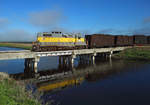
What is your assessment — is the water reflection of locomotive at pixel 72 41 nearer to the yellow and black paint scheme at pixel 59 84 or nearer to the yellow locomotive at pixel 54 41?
the yellow locomotive at pixel 54 41

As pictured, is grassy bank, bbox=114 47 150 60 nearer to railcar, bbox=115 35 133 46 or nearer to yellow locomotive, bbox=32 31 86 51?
railcar, bbox=115 35 133 46

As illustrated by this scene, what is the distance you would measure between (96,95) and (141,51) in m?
38.8

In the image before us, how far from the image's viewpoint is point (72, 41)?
34.5 m

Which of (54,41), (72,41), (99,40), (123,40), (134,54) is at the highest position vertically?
(123,40)

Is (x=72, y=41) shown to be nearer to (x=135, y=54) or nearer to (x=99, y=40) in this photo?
(x=99, y=40)

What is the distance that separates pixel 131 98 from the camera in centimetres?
1416

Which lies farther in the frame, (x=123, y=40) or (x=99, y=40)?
(x=123, y=40)

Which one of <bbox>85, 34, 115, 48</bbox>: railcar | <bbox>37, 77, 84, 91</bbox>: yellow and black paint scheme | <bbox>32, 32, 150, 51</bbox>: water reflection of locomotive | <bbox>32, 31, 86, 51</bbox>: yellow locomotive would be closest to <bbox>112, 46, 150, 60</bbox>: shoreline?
<bbox>32, 32, 150, 51</bbox>: water reflection of locomotive

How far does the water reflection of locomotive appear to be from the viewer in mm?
28841

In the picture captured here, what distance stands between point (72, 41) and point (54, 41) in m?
5.69

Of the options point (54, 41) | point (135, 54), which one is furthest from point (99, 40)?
point (54, 41)

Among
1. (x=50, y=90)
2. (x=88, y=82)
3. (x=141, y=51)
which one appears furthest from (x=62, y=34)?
(x=141, y=51)

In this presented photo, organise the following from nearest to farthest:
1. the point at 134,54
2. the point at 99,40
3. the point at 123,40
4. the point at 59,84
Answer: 1. the point at 59,84
2. the point at 99,40
3. the point at 134,54
4. the point at 123,40

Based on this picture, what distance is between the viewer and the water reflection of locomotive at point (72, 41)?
28841mm
